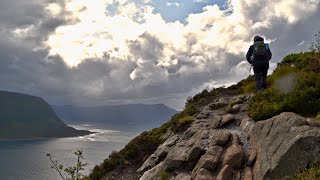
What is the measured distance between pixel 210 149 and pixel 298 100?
5.15m

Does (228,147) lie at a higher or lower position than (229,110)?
lower

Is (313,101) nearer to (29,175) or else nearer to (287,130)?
(287,130)

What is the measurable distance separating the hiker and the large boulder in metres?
7.34

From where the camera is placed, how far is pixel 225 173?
13.7m

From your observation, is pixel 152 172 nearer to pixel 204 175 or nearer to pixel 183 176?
pixel 183 176

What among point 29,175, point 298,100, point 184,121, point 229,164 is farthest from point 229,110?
point 29,175

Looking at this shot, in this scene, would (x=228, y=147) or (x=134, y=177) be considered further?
(x=134, y=177)

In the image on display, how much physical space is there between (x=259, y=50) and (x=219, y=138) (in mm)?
7519

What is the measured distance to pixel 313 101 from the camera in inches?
640

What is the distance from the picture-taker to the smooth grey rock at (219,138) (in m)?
16.0


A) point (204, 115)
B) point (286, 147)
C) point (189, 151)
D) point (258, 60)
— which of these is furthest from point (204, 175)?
point (258, 60)

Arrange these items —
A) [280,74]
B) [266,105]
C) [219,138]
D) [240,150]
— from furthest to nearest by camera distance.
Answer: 1. [280,74]
2. [266,105]
3. [219,138]
4. [240,150]

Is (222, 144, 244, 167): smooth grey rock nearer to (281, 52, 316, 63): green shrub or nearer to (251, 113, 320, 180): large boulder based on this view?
(251, 113, 320, 180): large boulder

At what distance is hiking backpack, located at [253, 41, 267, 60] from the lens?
2081 centimetres
